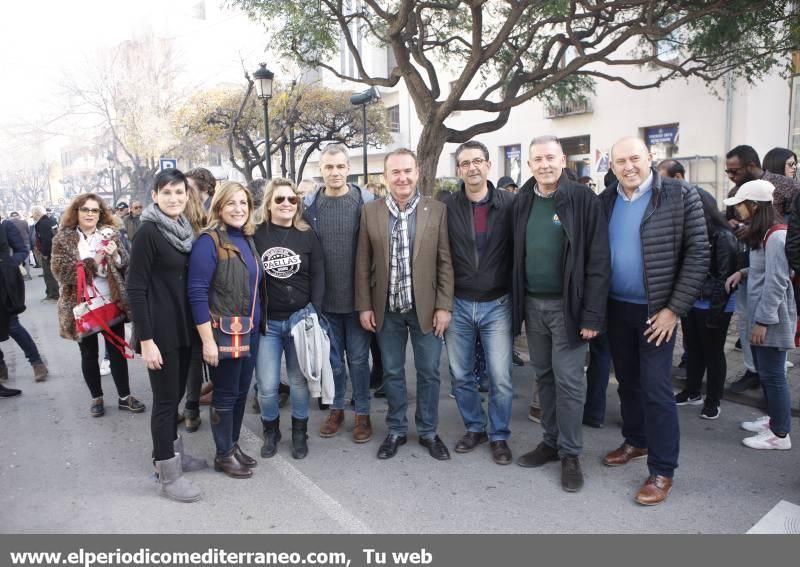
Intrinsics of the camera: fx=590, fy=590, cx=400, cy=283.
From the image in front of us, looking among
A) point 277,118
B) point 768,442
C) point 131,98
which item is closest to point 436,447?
point 768,442

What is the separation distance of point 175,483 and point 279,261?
4.78 ft

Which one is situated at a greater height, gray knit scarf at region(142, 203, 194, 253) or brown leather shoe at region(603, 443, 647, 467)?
gray knit scarf at region(142, 203, 194, 253)

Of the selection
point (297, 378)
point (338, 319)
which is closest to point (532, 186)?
point (338, 319)

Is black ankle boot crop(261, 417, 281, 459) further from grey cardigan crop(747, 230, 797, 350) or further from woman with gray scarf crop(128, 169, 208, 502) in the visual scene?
grey cardigan crop(747, 230, 797, 350)

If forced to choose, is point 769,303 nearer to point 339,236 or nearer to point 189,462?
point 339,236

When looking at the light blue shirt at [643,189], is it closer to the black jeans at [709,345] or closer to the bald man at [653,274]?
the bald man at [653,274]

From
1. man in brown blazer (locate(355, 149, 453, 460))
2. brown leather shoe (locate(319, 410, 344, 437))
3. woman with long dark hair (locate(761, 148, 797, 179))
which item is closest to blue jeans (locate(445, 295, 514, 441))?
man in brown blazer (locate(355, 149, 453, 460))

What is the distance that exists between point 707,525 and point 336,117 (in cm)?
2046

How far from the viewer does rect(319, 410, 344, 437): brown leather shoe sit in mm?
4402

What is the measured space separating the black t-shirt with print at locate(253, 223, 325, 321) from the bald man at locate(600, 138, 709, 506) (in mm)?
1855

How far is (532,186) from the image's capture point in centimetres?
364

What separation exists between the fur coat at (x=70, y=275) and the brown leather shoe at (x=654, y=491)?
12.9ft

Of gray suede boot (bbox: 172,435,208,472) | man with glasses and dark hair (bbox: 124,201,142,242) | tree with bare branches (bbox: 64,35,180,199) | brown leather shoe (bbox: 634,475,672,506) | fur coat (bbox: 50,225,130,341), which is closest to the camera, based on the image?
brown leather shoe (bbox: 634,475,672,506)

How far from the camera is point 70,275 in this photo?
4.70 metres
